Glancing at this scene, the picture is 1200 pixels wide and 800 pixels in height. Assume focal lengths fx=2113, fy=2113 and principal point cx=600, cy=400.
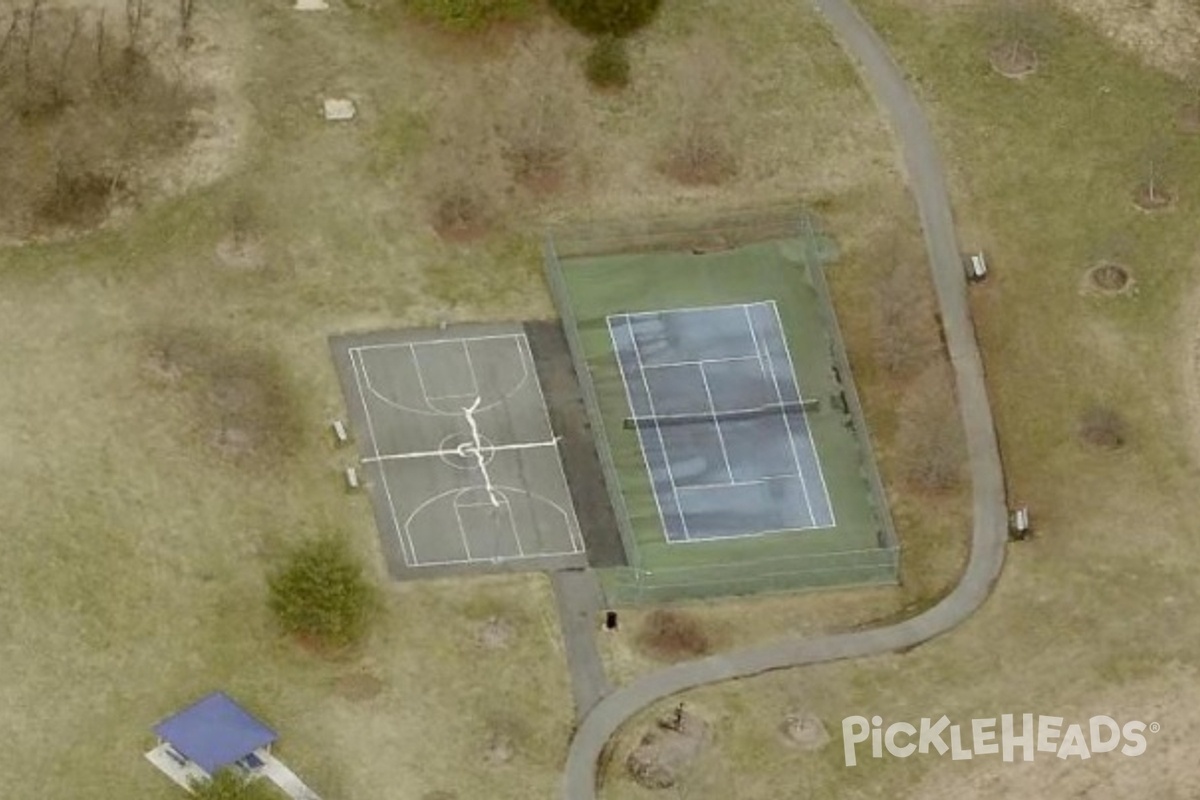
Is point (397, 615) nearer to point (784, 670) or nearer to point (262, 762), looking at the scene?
point (262, 762)

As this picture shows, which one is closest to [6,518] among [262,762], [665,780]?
[262,762]

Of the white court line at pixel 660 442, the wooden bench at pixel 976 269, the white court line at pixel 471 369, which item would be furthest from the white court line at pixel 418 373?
the wooden bench at pixel 976 269

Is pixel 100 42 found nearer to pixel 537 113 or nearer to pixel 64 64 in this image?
pixel 64 64

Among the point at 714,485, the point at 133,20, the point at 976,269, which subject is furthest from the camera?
the point at 133,20

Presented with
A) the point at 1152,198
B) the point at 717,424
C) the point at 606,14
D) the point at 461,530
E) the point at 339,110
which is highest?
the point at 606,14

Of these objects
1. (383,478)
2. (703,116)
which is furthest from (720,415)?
(703,116)
